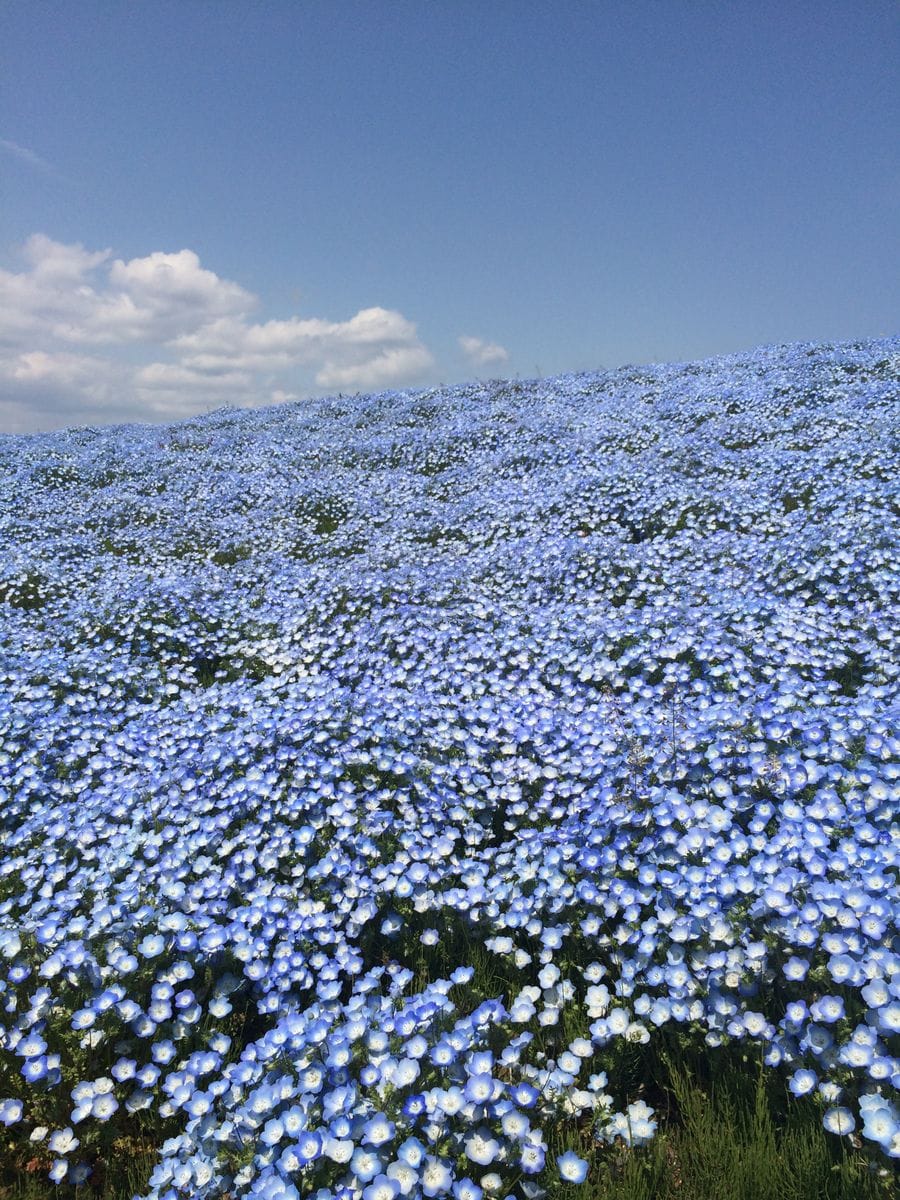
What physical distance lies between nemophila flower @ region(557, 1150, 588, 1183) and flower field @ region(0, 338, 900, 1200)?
0.06 feet

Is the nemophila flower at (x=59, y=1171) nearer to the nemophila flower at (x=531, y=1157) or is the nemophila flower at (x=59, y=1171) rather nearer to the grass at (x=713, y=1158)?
the grass at (x=713, y=1158)

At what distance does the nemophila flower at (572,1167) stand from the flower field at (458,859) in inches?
0.7

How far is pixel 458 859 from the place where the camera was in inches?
167

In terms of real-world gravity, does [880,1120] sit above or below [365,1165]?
above

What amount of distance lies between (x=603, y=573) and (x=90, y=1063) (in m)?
6.17

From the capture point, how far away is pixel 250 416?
928 inches

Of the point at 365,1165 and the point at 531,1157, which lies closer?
the point at 365,1165

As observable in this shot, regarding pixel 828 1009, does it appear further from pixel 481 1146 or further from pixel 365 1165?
pixel 365 1165

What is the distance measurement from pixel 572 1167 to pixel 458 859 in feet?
6.31

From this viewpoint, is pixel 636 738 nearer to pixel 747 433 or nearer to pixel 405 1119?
pixel 405 1119

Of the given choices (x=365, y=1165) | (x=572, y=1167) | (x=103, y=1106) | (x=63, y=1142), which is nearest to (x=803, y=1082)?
(x=572, y=1167)

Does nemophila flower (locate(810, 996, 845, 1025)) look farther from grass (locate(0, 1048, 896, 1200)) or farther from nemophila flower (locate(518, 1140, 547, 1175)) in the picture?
nemophila flower (locate(518, 1140, 547, 1175))

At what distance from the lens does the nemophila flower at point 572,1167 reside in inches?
93.9

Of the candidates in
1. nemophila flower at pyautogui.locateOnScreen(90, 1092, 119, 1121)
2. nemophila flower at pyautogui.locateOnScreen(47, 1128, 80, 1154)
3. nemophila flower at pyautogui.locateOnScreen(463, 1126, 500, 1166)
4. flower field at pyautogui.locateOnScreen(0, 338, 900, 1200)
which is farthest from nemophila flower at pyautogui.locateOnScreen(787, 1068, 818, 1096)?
nemophila flower at pyautogui.locateOnScreen(47, 1128, 80, 1154)
